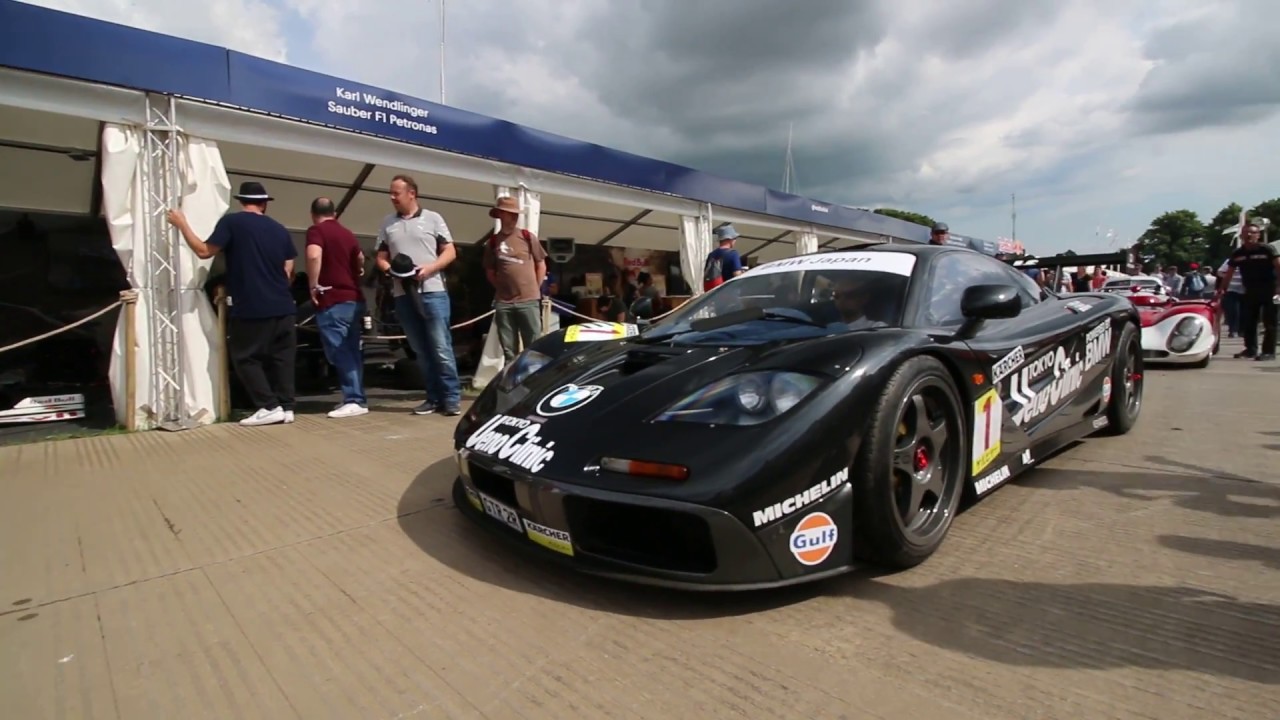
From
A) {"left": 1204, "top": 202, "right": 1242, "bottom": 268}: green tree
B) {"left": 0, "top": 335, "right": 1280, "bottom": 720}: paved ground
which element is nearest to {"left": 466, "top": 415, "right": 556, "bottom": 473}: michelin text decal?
{"left": 0, "top": 335, "right": 1280, "bottom": 720}: paved ground

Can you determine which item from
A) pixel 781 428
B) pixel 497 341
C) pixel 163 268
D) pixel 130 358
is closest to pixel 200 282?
pixel 163 268

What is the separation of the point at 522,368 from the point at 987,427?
1.94 metres

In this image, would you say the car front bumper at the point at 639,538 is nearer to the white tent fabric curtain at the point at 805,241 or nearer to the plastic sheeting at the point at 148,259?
the plastic sheeting at the point at 148,259

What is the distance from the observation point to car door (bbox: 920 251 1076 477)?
252 cm

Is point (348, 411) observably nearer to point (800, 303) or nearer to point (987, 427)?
point (800, 303)

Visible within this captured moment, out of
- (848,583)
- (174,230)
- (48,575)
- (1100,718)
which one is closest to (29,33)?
(174,230)

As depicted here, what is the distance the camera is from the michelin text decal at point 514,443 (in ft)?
6.55

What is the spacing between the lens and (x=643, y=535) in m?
1.87

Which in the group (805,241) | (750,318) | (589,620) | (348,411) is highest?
(805,241)

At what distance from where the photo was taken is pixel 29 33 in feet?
12.7

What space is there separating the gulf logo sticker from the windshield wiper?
3.08ft

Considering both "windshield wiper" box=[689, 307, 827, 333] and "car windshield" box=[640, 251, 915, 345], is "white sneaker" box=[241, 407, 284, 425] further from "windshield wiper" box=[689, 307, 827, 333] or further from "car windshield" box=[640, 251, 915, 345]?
"windshield wiper" box=[689, 307, 827, 333]

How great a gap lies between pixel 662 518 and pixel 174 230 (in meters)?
4.40

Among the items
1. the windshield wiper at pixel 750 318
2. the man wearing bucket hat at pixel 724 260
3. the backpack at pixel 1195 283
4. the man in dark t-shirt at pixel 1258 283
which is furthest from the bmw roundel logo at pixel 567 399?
the backpack at pixel 1195 283
